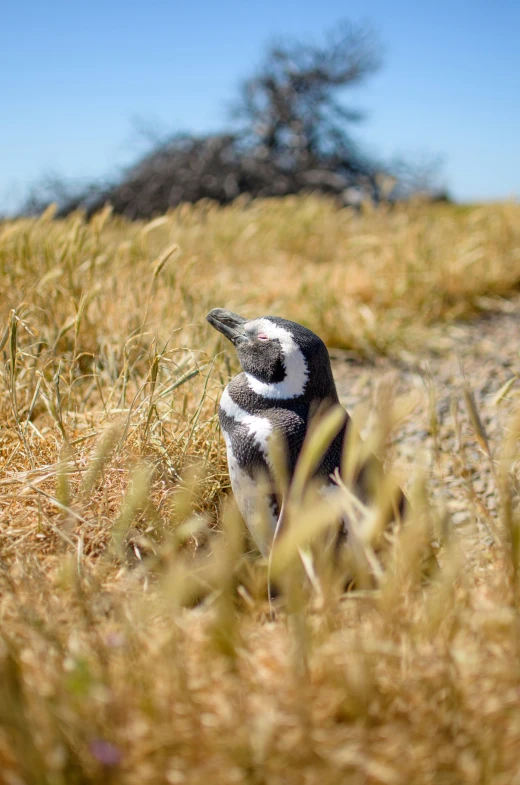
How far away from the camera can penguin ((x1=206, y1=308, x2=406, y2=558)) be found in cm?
145

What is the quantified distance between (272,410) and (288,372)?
0.32 ft

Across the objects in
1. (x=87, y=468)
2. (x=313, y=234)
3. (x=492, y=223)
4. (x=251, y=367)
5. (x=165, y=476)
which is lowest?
(x=492, y=223)

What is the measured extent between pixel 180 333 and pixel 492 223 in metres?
3.85

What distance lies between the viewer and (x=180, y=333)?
2.54 m

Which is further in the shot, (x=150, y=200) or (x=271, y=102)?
(x=271, y=102)

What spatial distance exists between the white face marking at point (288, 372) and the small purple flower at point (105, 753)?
867 mm

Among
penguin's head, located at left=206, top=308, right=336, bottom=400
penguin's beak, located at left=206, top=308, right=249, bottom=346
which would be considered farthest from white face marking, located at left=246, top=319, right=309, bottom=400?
penguin's beak, located at left=206, top=308, right=249, bottom=346

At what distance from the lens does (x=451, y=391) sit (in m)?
2.53

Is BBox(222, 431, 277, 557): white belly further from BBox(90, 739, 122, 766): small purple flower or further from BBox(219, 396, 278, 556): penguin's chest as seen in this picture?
BBox(90, 739, 122, 766): small purple flower

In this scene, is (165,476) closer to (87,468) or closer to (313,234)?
(87,468)

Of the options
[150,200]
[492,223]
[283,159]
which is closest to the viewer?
[492,223]

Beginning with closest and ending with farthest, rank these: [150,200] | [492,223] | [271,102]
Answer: [492,223] → [150,200] → [271,102]

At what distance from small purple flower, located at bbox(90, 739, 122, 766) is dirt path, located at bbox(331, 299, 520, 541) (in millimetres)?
985

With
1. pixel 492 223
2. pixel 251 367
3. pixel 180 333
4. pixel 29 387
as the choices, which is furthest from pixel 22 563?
pixel 492 223
